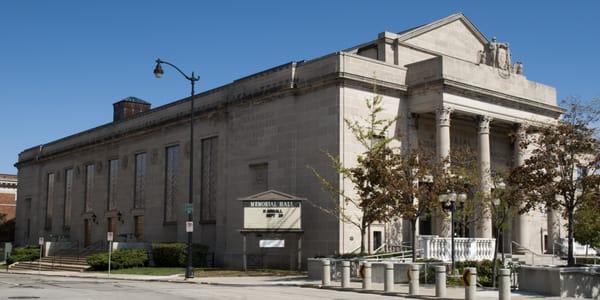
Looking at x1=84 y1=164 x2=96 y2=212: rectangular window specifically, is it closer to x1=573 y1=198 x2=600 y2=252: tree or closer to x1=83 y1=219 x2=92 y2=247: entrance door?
x1=83 y1=219 x2=92 y2=247: entrance door

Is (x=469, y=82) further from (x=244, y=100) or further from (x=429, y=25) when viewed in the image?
(x=244, y=100)

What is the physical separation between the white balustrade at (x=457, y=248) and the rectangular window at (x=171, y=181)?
23993 millimetres

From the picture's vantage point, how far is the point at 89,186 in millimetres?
69938

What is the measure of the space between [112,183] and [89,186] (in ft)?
16.6

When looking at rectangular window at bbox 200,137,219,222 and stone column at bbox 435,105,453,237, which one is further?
rectangular window at bbox 200,137,219,222

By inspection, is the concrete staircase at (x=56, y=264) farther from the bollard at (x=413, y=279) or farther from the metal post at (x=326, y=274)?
the bollard at (x=413, y=279)

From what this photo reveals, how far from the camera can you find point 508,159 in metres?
51.5

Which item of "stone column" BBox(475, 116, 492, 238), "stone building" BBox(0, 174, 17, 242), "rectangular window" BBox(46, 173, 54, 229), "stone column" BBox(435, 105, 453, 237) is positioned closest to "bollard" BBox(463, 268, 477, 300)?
"stone column" BBox(475, 116, 492, 238)

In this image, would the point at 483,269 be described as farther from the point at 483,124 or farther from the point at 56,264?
the point at 56,264

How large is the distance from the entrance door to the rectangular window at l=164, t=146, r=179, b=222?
1455cm

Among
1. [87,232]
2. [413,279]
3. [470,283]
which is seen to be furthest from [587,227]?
[87,232]

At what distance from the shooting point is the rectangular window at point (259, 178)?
151 ft

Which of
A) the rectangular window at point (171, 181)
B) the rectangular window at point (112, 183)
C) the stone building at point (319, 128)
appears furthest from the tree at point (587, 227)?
the rectangular window at point (112, 183)

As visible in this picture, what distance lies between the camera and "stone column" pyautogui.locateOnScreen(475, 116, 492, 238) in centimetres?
4153
